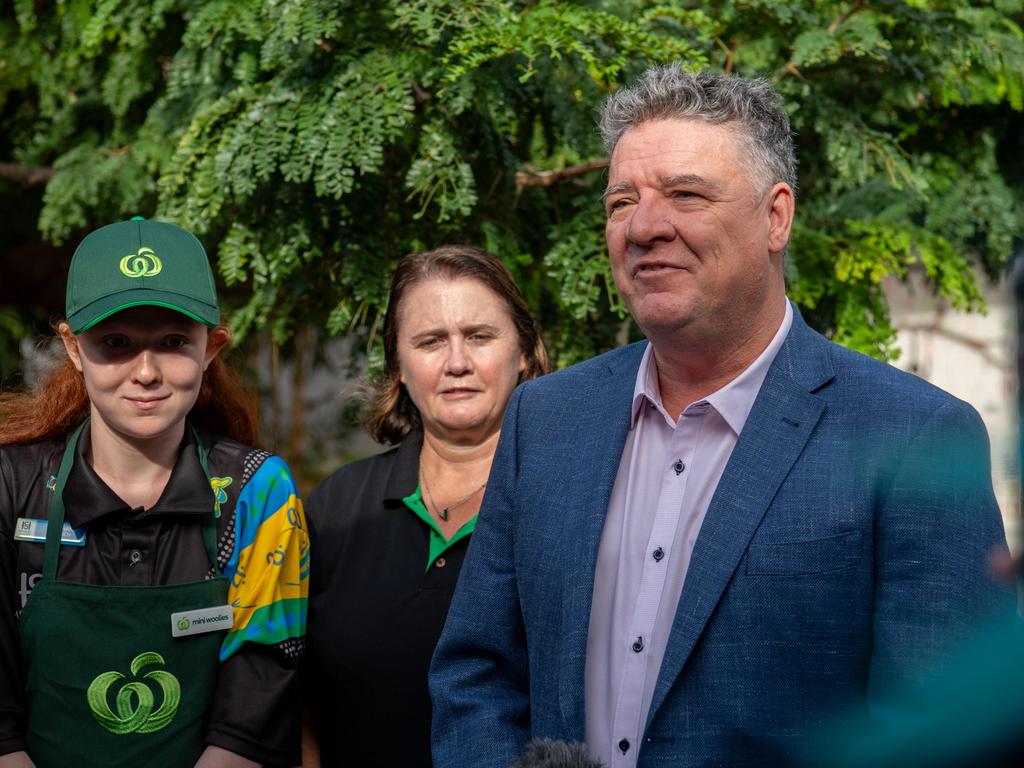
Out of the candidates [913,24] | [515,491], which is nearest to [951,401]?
[515,491]

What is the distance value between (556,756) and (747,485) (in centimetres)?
56

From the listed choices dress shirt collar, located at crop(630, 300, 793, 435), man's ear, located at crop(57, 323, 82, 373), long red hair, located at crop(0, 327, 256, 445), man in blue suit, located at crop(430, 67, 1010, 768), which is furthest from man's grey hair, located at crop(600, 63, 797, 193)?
man's ear, located at crop(57, 323, 82, 373)

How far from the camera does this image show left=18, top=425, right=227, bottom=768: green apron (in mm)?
2438

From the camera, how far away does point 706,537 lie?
193 cm

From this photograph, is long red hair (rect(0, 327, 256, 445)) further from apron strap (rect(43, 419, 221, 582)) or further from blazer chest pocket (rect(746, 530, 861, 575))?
blazer chest pocket (rect(746, 530, 861, 575))

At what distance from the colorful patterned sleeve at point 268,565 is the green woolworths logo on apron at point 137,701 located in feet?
0.49

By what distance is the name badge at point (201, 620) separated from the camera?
2484 millimetres

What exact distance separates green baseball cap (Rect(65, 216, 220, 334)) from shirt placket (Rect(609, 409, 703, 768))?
121 centimetres

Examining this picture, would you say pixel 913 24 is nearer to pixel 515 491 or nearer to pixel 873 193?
pixel 873 193

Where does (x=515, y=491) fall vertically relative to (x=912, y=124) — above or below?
below

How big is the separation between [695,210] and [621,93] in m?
0.34

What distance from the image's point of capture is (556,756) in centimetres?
183

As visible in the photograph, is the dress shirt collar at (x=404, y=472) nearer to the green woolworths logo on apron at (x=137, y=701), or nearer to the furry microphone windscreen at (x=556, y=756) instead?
the green woolworths logo on apron at (x=137, y=701)

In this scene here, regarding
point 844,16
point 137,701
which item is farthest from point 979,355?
point 137,701
